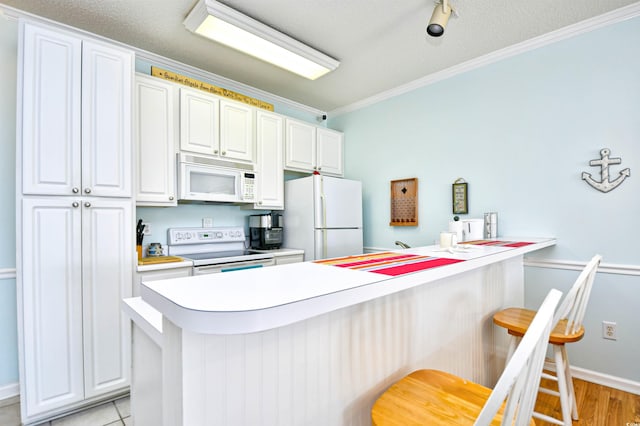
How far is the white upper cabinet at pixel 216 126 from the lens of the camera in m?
2.63

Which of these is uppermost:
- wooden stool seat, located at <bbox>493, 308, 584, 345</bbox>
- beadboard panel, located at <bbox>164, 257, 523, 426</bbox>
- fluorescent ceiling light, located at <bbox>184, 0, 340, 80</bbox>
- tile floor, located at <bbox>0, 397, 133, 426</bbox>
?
Answer: fluorescent ceiling light, located at <bbox>184, 0, 340, 80</bbox>

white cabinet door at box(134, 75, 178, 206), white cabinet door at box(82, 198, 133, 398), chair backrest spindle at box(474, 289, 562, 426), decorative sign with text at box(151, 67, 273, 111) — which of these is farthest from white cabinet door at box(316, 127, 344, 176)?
chair backrest spindle at box(474, 289, 562, 426)

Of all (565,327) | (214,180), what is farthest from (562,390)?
(214,180)

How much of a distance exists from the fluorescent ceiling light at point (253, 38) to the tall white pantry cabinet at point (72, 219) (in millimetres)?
579

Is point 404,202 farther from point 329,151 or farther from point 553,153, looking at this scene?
point 553,153

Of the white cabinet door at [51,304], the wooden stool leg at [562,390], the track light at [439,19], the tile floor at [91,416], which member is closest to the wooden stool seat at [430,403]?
the wooden stool leg at [562,390]

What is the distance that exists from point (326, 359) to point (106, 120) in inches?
81.9

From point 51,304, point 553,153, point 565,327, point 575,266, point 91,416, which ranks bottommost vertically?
point 91,416

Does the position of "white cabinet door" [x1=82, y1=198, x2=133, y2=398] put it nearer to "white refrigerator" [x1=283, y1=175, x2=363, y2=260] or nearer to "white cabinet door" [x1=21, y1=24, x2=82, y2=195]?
"white cabinet door" [x1=21, y1=24, x2=82, y2=195]

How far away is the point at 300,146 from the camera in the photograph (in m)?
3.48

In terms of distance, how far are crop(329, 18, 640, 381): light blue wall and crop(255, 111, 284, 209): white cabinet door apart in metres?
1.41

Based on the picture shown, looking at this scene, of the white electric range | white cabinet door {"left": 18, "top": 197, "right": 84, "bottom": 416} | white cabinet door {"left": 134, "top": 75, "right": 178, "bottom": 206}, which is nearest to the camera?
white cabinet door {"left": 18, "top": 197, "right": 84, "bottom": 416}

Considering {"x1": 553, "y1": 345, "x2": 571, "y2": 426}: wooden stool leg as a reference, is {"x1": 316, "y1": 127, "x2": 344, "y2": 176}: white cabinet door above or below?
above

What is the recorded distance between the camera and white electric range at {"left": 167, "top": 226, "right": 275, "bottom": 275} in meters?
2.51
